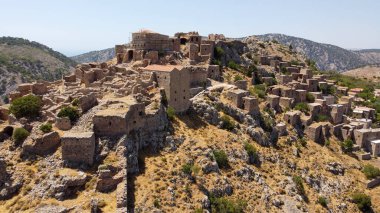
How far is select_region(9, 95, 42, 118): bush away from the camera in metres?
34.4

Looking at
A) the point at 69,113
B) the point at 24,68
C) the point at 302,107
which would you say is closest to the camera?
the point at 69,113

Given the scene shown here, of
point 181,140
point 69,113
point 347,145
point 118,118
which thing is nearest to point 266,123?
point 347,145

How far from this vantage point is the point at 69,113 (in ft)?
110

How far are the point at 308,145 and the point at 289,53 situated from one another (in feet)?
142

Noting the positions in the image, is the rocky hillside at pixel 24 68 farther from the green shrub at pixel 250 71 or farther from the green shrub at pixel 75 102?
the green shrub at pixel 75 102

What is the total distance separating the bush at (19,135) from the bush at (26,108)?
10.6 feet

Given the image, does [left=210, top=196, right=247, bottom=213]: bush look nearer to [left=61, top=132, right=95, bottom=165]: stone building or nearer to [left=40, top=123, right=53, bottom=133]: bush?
[left=61, top=132, right=95, bottom=165]: stone building

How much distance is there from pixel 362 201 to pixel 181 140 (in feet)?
79.5

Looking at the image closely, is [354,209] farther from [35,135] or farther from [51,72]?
[51,72]

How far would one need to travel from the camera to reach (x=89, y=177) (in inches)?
1142

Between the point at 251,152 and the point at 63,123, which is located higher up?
the point at 63,123

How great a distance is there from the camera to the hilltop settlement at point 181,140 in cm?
2934

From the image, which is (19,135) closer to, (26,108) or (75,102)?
(26,108)

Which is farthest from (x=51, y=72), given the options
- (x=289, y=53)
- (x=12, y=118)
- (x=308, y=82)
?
(x=12, y=118)
